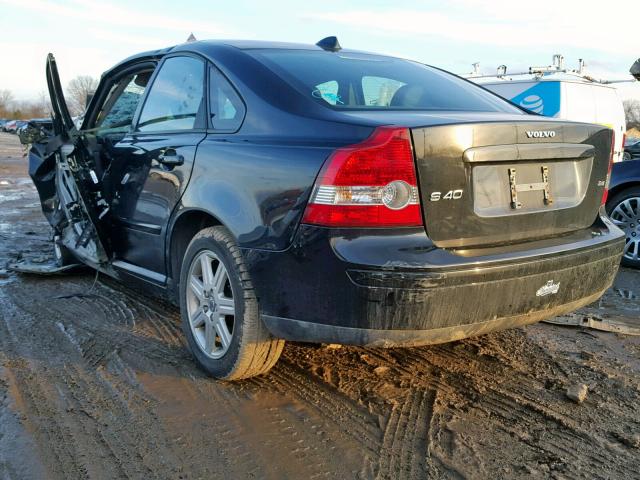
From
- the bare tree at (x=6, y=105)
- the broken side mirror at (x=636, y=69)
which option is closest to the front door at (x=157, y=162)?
the broken side mirror at (x=636, y=69)

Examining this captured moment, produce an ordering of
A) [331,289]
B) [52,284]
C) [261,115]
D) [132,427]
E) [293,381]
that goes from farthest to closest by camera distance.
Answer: [52,284]
[293,381]
[261,115]
[132,427]
[331,289]

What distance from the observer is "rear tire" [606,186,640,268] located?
5.84 metres

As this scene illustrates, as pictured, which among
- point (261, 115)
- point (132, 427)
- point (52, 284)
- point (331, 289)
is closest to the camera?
point (331, 289)

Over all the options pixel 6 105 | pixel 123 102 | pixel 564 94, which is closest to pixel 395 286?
pixel 123 102

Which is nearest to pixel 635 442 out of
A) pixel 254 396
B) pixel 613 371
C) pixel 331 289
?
pixel 613 371

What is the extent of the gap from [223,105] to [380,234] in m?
1.24

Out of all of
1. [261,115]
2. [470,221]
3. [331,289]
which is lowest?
[331,289]

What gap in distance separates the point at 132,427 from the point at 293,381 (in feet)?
2.69

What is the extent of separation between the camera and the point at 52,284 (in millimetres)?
4977

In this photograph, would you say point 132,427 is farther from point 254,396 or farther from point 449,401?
point 449,401

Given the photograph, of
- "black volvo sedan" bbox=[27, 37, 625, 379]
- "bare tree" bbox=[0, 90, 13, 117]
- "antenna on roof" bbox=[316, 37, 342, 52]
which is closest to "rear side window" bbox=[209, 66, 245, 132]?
"black volvo sedan" bbox=[27, 37, 625, 379]

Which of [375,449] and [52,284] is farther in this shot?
[52,284]

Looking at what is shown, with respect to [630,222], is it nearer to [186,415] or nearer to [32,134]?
[186,415]

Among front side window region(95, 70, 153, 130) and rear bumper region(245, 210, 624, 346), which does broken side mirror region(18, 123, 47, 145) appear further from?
rear bumper region(245, 210, 624, 346)
